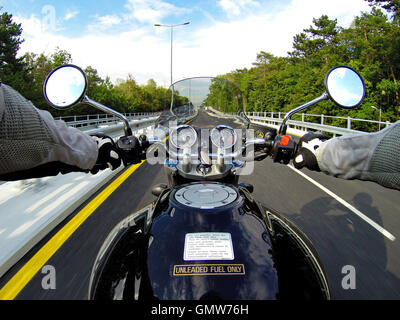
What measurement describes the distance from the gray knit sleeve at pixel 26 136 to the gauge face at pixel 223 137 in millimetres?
1035

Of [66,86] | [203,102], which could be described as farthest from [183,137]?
[66,86]

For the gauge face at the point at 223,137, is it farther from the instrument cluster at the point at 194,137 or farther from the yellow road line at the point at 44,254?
the yellow road line at the point at 44,254

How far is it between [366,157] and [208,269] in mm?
911

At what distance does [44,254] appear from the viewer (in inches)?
108

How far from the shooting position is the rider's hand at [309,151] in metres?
1.66

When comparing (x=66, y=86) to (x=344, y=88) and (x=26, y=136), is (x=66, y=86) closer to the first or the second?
(x=26, y=136)

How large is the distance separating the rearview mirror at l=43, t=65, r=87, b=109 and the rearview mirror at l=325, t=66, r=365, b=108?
5.59 feet

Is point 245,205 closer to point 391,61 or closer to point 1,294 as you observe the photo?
point 1,294

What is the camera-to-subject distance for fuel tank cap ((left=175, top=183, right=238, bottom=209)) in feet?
4.11

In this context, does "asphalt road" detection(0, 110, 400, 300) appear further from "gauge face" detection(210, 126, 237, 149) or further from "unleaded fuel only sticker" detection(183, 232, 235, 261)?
"unleaded fuel only sticker" detection(183, 232, 235, 261)

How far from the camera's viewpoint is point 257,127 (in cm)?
233
